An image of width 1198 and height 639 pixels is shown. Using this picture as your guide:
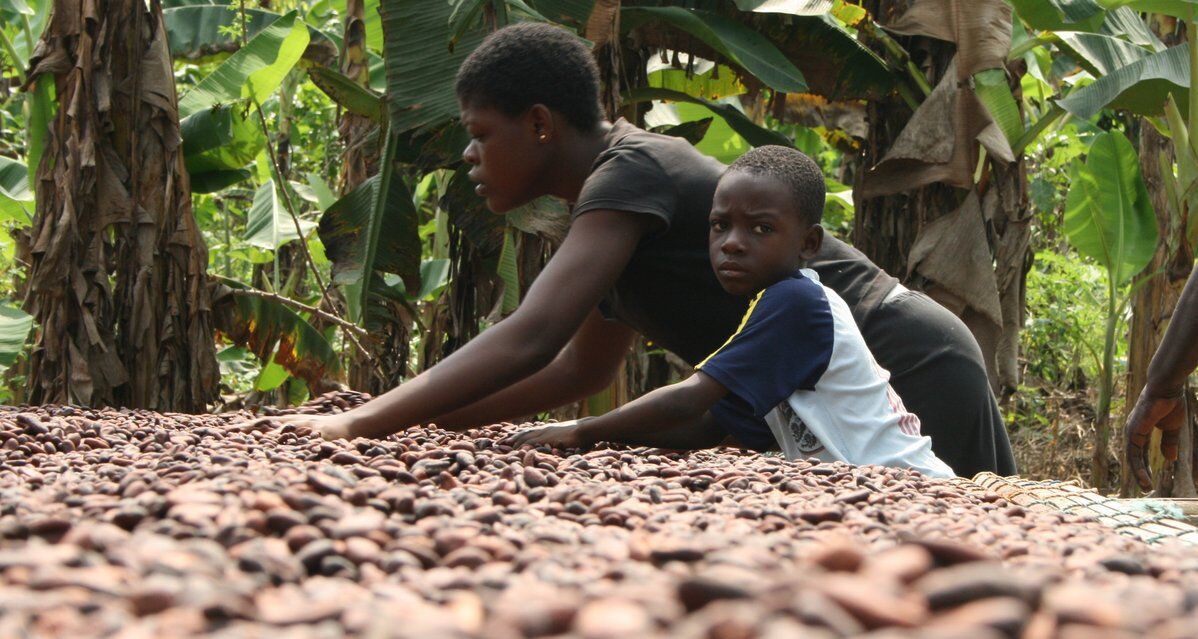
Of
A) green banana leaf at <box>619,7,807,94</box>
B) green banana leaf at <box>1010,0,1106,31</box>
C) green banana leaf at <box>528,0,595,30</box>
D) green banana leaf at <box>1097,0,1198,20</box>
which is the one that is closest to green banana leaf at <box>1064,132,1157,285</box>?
green banana leaf at <box>1010,0,1106,31</box>

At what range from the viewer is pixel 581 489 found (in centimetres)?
158

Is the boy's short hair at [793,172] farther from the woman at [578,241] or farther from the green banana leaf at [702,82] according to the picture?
the green banana leaf at [702,82]

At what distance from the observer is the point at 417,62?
3742mm

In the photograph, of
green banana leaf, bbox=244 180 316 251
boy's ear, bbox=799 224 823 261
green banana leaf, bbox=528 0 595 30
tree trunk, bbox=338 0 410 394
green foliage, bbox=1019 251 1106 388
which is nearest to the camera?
boy's ear, bbox=799 224 823 261

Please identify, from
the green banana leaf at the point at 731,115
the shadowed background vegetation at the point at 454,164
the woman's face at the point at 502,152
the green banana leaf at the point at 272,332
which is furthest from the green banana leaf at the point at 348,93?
the woman's face at the point at 502,152

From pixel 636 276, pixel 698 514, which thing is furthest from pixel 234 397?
pixel 698 514

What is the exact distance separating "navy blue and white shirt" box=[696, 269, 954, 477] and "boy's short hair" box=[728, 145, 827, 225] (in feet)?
0.67

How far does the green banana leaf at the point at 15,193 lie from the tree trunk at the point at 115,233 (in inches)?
36.7

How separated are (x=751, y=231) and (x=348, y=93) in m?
2.54

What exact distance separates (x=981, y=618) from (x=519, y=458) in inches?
47.9

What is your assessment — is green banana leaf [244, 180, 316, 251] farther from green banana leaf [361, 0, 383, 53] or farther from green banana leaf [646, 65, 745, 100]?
green banana leaf [646, 65, 745, 100]

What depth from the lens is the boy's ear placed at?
7.81 feet

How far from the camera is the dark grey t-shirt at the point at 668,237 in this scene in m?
2.26

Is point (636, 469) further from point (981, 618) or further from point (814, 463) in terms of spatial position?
point (981, 618)
